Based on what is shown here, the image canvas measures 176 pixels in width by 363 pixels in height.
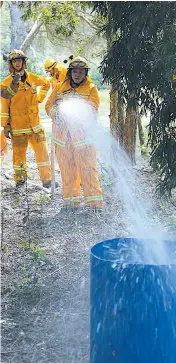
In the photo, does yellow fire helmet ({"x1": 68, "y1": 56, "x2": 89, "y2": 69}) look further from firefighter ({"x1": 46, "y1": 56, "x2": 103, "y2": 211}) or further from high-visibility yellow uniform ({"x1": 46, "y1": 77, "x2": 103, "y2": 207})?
high-visibility yellow uniform ({"x1": 46, "y1": 77, "x2": 103, "y2": 207})

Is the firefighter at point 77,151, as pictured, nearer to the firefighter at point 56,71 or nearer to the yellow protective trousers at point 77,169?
the yellow protective trousers at point 77,169

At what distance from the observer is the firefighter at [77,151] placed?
5602 mm

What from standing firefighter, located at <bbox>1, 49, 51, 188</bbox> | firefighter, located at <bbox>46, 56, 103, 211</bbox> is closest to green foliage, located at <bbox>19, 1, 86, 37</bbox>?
standing firefighter, located at <bbox>1, 49, 51, 188</bbox>

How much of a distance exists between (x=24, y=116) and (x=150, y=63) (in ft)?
10.7

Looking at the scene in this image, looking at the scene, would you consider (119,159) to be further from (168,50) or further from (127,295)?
(127,295)

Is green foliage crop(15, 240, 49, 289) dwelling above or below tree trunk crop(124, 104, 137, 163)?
below

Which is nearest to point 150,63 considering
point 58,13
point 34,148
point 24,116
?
point 24,116

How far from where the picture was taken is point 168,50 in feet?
10.4

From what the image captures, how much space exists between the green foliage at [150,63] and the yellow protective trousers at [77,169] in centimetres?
185

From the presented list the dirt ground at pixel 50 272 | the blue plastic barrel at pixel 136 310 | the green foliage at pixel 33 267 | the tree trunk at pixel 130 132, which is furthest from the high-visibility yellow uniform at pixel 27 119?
the blue plastic barrel at pixel 136 310

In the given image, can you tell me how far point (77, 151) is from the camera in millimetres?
5656

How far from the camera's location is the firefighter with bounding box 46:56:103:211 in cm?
560

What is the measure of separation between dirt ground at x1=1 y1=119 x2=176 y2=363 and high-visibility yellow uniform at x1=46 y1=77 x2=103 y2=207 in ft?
0.68

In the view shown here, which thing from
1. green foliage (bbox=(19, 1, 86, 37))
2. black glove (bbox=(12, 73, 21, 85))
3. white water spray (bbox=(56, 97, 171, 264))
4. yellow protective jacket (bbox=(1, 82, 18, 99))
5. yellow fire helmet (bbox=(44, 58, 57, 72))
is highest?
green foliage (bbox=(19, 1, 86, 37))
